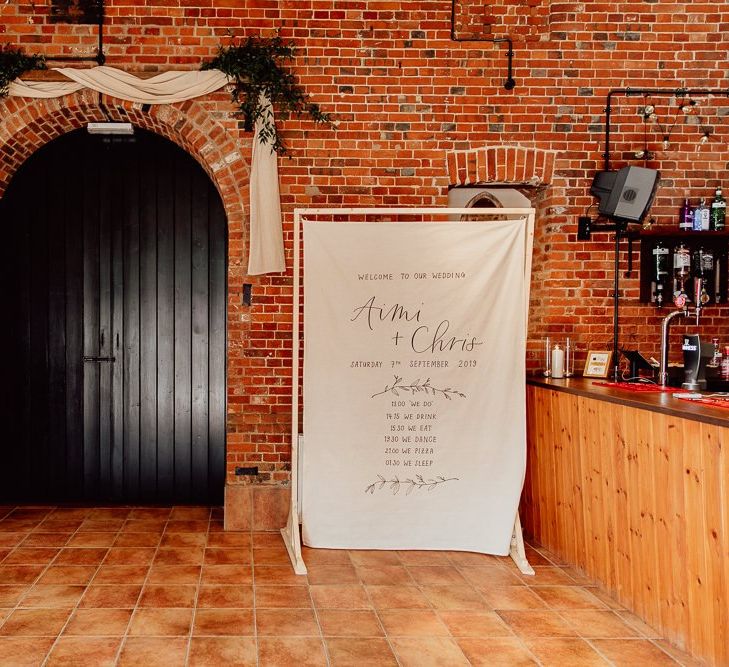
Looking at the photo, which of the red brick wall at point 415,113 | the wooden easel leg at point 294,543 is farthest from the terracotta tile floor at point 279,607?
the red brick wall at point 415,113

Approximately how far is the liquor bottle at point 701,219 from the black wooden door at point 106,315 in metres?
3.32

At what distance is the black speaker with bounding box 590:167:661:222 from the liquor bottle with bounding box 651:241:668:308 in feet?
1.22

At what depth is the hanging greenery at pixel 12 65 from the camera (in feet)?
15.0

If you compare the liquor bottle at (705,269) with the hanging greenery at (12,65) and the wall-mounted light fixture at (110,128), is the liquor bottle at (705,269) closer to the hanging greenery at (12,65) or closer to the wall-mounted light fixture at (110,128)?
the wall-mounted light fixture at (110,128)

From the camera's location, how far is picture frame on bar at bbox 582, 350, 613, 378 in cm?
464

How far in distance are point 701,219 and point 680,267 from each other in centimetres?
35

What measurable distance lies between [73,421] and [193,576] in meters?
2.02

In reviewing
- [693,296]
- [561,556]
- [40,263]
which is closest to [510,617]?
[561,556]

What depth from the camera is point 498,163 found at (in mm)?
4824

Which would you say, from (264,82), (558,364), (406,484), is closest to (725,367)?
(558,364)

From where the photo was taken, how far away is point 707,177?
4.88 meters

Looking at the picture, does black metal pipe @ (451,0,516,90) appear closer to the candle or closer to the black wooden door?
the candle

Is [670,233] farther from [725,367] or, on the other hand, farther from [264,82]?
[264,82]

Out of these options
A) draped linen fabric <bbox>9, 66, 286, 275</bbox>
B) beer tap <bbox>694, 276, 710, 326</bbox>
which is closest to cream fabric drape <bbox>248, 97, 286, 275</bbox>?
draped linen fabric <bbox>9, 66, 286, 275</bbox>
